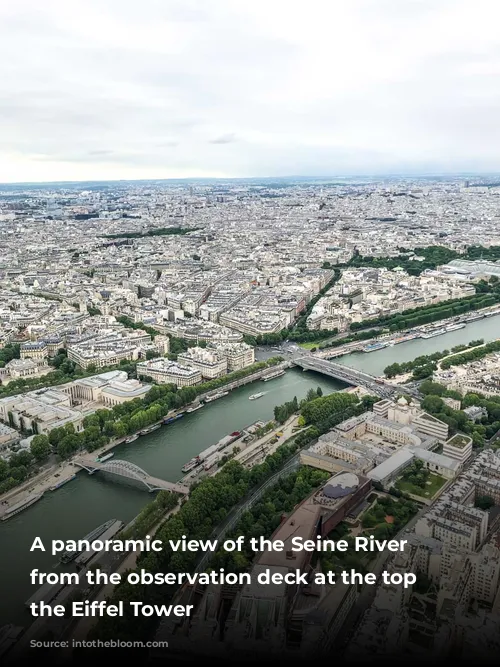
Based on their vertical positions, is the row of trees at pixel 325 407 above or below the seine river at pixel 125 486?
above

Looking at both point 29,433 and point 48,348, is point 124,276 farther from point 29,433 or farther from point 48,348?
point 29,433

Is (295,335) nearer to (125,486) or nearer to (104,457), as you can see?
(104,457)

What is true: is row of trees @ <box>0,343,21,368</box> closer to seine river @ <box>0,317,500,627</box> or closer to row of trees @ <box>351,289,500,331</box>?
seine river @ <box>0,317,500,627</box>

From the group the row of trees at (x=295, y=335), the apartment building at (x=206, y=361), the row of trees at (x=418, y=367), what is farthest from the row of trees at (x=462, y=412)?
the row of trees at (x=295, y=335)

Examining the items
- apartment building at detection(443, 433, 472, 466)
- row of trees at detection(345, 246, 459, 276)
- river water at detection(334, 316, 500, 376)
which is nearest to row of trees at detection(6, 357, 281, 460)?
river water at detection(334, 316, 500, 376)

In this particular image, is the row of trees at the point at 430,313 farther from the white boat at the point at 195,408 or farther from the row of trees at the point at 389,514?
the row of trees at the point at 389,514

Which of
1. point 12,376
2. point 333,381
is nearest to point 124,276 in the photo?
point 12,376
